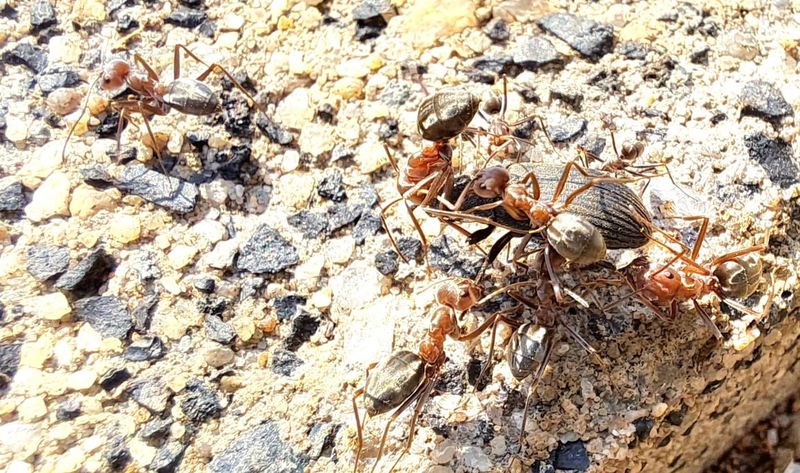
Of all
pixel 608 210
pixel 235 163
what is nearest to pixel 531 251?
pixel 608 210

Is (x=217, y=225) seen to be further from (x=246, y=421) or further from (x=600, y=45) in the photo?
(x=600, y=45)

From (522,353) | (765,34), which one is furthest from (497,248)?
(765,34)

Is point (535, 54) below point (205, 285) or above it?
above

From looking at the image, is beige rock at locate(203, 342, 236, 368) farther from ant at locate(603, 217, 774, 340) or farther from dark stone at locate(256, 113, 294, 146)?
ant at locate(603, 217, 774, 340)

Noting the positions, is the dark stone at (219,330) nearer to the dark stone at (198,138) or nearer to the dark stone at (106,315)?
the dark stone at (106,315)

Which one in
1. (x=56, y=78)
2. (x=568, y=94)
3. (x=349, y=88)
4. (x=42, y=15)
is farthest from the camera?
(x=42, y=15)

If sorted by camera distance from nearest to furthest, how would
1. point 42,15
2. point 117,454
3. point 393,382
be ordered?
1. point 393,382
2. point 117,454
3. point 42,15

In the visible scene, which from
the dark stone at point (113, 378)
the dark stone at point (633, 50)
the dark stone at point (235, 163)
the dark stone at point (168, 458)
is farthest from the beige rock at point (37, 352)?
the dark stone at point (633, 50)

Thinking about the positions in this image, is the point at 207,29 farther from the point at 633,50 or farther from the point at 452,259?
the point at 633,50
